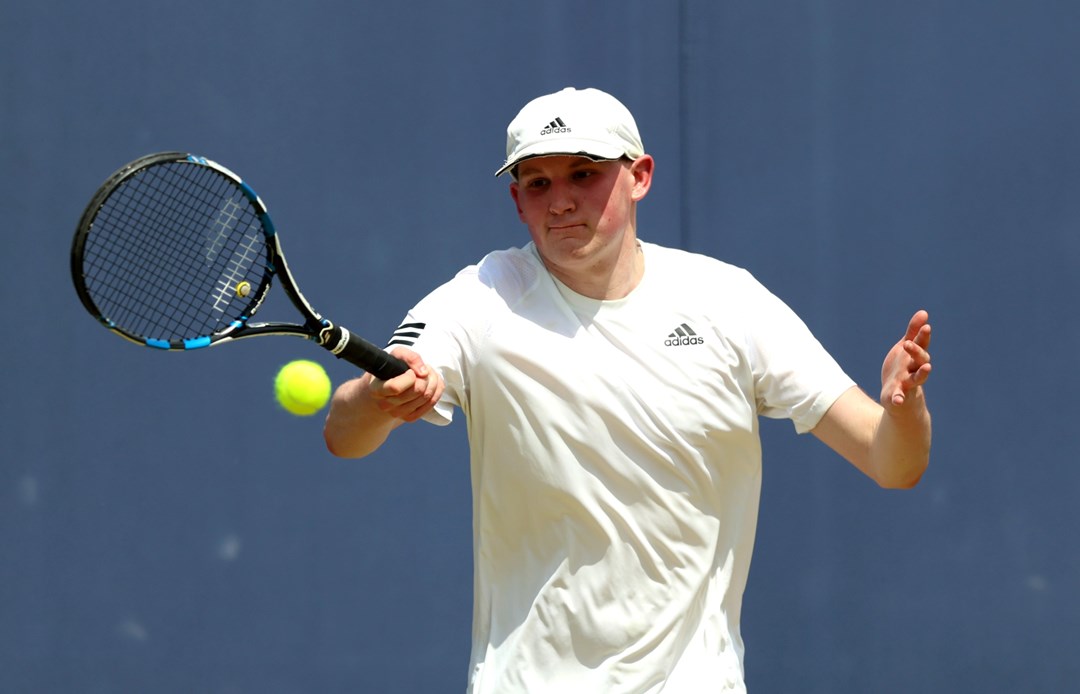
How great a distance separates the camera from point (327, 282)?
14.7 ft

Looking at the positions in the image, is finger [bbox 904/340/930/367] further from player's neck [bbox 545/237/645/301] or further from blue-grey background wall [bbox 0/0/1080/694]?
blue-grey background wall [bbox 0/0/1080/694]

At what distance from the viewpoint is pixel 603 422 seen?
3.20 meters

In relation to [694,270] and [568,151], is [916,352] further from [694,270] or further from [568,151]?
[568,151]

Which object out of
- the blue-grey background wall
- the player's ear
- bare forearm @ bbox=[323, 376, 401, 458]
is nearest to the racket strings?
bare forearm @ bbox=[323, 376, 401, 458]

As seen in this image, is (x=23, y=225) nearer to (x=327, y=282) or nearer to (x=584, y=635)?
(x=327, y=282)

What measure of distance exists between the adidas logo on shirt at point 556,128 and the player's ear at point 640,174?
226mm

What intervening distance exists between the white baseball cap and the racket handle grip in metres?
0.49

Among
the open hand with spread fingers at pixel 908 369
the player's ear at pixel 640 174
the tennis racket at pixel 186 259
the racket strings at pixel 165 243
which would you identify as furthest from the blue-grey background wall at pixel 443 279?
the open hand with spread fingers at pixel 908 369

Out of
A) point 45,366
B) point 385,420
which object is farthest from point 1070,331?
point 45,366

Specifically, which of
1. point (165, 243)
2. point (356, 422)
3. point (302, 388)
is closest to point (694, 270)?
point (356, 422)

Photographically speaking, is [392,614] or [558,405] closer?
[558,405]

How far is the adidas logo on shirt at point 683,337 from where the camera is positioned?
329 centimetres

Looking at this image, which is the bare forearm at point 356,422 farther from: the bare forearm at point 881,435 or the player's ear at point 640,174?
the bare forearm at point 881,435

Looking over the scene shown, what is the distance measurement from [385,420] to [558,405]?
0.33 metres
